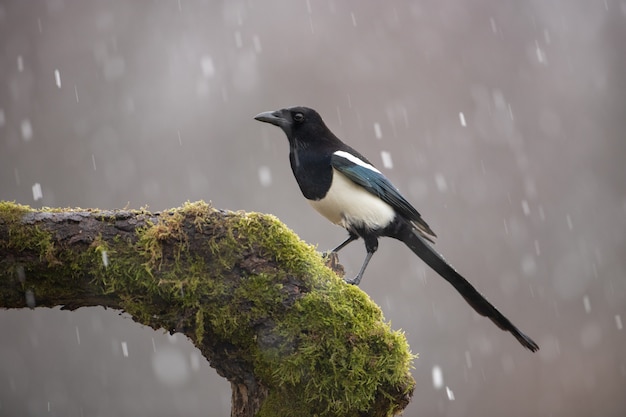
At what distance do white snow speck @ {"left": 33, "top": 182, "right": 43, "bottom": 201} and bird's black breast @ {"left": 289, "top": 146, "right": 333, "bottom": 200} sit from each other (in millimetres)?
3555

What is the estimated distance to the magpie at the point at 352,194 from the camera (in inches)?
104

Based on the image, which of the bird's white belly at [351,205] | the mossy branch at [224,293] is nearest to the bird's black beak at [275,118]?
the bird's white belly at [351,205]

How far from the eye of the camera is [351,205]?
2645 millimetres

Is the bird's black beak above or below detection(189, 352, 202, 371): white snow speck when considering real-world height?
above

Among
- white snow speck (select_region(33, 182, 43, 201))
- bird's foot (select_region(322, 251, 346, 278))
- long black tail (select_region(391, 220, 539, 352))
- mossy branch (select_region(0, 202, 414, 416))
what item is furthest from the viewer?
white snow speck (select_region(33, 182, 43, 201))

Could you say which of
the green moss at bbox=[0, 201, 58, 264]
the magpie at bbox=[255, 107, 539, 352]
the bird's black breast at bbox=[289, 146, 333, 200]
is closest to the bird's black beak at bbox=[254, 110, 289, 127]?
the magpie at bbox=[255, 107, 539, 352]

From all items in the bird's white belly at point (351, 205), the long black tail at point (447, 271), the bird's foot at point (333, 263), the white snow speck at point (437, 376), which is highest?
the bird's white belly at point (351, 205)

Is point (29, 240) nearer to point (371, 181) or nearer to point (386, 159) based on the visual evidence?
point (371, 181)

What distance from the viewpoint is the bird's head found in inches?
108

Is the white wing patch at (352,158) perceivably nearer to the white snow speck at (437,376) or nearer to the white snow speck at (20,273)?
the white snow speck at (20,273)

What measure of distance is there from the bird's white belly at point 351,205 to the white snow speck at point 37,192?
12.0ft

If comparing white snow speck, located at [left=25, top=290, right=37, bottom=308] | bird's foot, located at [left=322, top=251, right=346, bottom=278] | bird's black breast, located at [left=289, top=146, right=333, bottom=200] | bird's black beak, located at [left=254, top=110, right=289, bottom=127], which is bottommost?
bird's foot, located at [left=322, top=251, right=346, bottom=278]

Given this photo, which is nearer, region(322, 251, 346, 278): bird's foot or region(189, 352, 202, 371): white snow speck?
region(322, 251, 346, 278): bird's foot

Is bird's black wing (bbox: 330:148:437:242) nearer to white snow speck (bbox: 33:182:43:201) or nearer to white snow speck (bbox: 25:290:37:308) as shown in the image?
white snow speck (bbox: 25:290:37:308)
